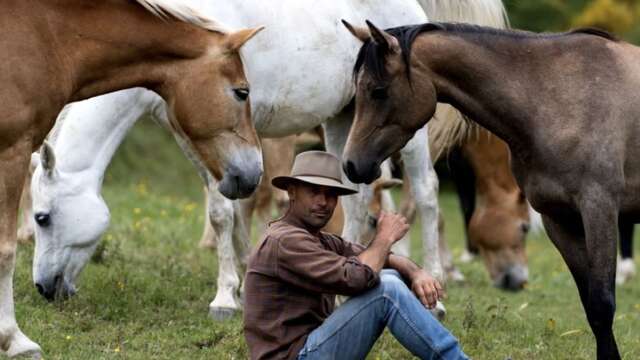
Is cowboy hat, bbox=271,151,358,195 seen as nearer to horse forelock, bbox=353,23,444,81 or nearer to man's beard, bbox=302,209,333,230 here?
man's beard, bbox=302,209,333,230

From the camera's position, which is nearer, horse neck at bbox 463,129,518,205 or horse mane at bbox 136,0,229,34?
horse mane at bbox 136,0,229,34

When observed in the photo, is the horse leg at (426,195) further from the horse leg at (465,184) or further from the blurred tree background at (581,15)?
the blurred tree background at (581,15)

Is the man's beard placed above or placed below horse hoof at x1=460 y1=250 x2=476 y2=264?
above

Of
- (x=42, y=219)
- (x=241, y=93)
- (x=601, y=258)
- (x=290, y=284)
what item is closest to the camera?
(x=290, y=284)

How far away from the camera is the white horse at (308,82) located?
7.11 metres

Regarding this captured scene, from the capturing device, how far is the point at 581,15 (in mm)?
21859

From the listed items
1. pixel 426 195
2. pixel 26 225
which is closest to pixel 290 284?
pixel 426 195

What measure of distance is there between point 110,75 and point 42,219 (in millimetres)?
1354

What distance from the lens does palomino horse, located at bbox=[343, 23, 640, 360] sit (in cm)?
610

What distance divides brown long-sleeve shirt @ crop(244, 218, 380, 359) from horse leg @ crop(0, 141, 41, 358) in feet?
4.35

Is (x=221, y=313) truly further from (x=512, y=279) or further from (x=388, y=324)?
(x=512, y=279)

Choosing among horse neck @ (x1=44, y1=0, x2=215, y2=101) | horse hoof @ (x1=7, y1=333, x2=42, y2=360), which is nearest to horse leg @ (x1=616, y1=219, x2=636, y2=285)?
horse neck @ (x1=44, y1=0, x2=215, y2=101)

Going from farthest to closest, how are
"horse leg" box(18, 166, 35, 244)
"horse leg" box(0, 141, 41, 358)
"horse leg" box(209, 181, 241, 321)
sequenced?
"horse leg" box(18, 166, 35, 244)
"horse leg" box(209, 181, 241, 321)
"horse leg" box(0, 141, 41, 358)

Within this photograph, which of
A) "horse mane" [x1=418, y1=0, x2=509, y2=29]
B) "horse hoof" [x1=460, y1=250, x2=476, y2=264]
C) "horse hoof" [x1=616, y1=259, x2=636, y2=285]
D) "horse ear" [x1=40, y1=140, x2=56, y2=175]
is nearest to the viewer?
"horse ear" [x1=40, y1=140, x2=56, y2=175]
